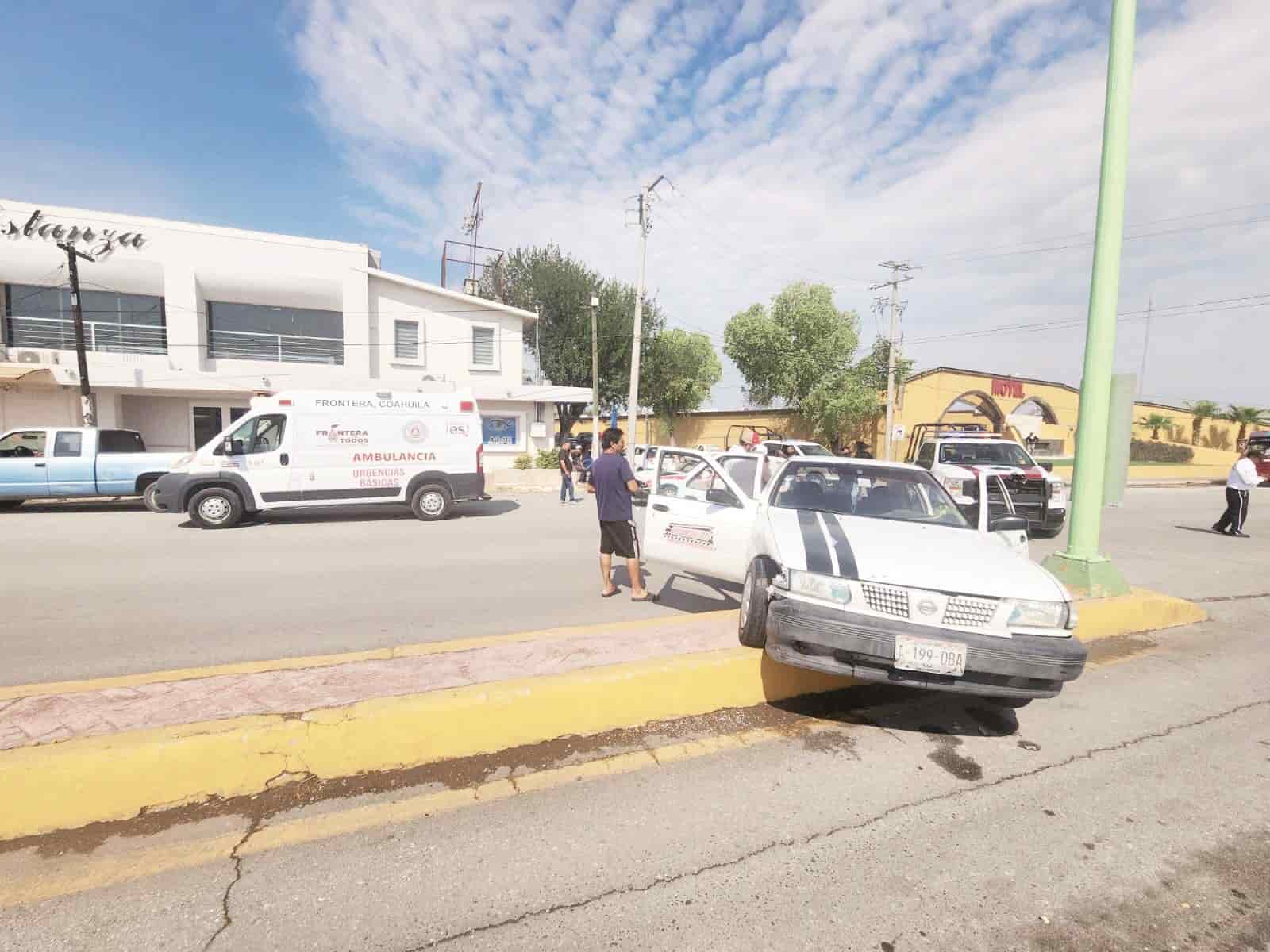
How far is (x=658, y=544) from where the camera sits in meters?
5.97

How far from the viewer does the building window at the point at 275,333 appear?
1994cm

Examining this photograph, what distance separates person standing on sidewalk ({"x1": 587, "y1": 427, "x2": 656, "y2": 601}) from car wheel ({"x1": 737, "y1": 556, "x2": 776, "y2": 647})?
206 cm

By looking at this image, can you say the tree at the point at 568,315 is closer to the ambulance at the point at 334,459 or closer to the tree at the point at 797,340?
the tree at the point at 797,340

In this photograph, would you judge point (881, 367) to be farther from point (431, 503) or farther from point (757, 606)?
point (757, 606)

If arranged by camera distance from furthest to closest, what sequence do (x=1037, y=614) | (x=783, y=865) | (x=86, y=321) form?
(x=86, y=321)
(x=1037, y=614)
(x=783, y=865)

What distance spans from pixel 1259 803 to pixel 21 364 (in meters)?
25.0

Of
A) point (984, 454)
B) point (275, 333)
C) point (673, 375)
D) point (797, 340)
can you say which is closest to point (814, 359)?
point (797, 340)

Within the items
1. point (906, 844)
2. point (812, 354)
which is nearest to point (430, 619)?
point (906, 844)

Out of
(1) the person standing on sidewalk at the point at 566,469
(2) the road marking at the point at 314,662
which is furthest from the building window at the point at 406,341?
(2) the road marking at the point at 314,662

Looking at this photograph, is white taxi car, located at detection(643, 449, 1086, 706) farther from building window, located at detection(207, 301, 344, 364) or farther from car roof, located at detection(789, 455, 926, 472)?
building window, located at detection(207, 301, 344, 364)

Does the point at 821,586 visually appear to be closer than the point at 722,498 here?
Yes

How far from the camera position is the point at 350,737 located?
2.92 m

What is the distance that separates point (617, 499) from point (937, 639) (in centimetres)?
338

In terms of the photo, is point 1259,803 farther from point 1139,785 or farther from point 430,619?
point 430,619
